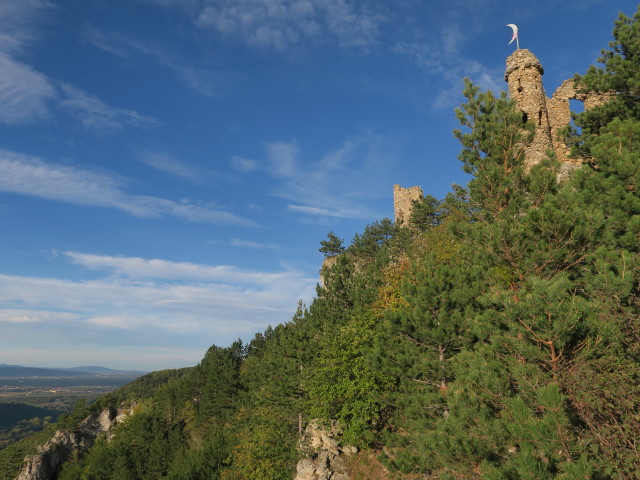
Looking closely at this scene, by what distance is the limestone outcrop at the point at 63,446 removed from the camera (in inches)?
2640

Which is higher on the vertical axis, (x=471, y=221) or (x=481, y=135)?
(x=481, y=135)

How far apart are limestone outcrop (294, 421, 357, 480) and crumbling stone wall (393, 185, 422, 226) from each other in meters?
39.5

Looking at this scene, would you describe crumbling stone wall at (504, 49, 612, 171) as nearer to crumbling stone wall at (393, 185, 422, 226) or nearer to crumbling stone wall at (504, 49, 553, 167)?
crumbling stone wall at (504, 49, 553, 167)

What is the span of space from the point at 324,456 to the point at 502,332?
19.3 meters

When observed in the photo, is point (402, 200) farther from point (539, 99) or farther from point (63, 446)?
point (63, 446)

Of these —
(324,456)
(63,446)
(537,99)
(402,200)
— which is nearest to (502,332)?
(324,456)

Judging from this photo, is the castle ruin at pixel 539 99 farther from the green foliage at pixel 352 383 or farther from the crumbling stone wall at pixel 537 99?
the green foliage at pixel 352 383

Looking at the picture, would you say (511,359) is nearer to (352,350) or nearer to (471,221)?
(471,221)

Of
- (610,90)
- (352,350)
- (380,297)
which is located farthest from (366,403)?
(610,90)

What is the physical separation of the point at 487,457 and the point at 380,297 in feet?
60.4

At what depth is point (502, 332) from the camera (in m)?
9.92

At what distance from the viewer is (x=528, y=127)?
1466 centimetres

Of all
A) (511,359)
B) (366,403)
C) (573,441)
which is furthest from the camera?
(366,403)

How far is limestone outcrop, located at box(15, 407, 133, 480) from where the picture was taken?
220ft
